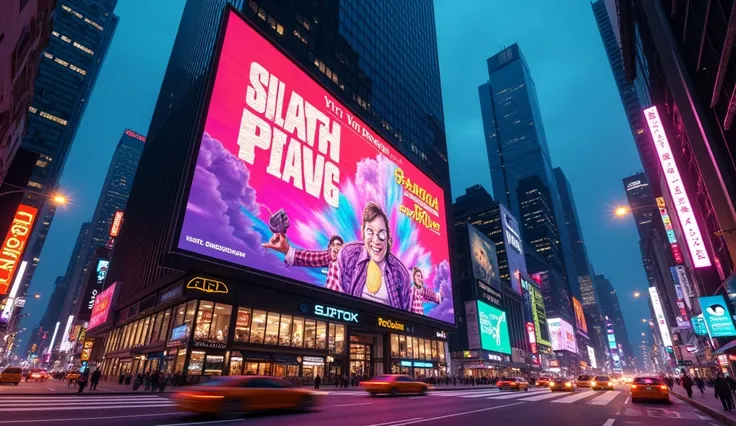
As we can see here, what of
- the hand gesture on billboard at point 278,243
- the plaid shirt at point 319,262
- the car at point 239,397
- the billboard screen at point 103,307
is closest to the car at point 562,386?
the plaid shirt at point 319,262

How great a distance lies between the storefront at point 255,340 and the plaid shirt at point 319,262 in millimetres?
3276

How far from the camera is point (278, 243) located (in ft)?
107

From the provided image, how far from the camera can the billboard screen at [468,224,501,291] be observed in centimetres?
9281

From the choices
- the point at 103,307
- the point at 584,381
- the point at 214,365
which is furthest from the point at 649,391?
the point at 103,307

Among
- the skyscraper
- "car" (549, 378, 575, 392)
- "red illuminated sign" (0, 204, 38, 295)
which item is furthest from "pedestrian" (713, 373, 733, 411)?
the skyscraper

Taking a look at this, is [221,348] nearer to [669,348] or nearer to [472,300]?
[472,300]

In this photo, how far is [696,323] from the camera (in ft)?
152

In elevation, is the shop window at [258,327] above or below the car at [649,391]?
above

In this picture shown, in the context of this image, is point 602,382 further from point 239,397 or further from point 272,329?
point 239,397

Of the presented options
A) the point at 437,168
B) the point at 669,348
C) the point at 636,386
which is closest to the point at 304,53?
the point at 437,168

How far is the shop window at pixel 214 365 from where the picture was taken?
97.6 feet

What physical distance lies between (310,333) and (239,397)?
28.6 metres

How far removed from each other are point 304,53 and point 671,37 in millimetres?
44974

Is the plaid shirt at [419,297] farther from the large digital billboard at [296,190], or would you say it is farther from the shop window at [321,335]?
the shop window at [321,335]
